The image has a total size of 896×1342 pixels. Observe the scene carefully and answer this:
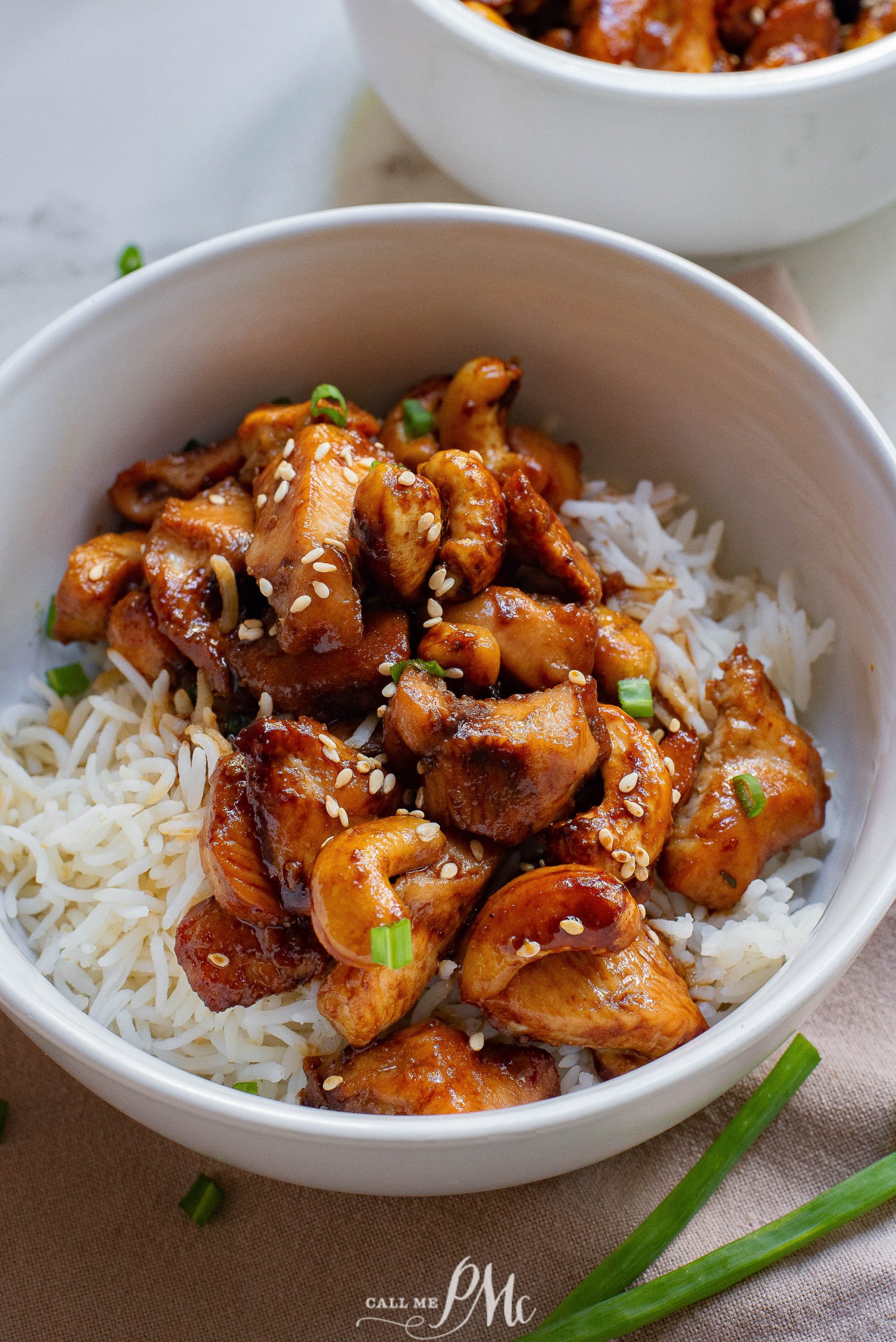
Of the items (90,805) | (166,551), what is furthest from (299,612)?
(90,805)

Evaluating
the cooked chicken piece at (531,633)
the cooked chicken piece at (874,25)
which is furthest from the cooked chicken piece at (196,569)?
the cooked chicken piece at (874,25)

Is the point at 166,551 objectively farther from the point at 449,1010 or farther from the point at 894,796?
the point at 894,796

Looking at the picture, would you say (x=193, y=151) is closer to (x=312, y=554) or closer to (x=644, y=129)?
(x=644, y=129)

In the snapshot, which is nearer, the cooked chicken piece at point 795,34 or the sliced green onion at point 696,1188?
the sliced green onion at point 696,1188

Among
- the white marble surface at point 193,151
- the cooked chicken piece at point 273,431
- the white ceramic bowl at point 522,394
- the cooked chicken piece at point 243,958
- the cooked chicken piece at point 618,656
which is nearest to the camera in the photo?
the cooked chicken piece at point 243,958

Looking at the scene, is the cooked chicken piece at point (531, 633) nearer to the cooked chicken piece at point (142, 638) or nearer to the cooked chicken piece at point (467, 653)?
the cooked chicken piece at point (467, 653)

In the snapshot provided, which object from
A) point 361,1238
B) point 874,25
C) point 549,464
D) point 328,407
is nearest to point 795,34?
point 874,25
